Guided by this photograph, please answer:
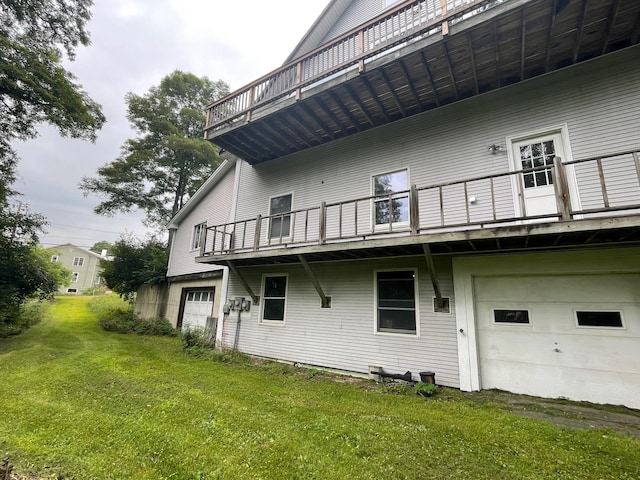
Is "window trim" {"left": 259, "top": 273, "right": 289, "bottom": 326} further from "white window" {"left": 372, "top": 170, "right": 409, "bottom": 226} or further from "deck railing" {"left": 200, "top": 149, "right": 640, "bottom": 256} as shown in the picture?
"white window" {"left": 372, "top": 170, "right": 409, "bottom": 226}

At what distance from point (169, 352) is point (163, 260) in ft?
26.3

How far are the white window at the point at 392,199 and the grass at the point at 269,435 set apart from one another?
3.86 meters

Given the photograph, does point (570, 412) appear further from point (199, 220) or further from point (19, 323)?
point (19, 323)

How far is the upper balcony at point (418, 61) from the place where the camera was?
4.65 m

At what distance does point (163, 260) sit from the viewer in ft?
50.3

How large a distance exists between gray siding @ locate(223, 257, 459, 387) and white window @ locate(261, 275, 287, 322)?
0.20 m

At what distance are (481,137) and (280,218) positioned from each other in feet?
18.9

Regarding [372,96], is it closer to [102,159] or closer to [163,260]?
[163,260]

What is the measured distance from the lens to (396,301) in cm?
636

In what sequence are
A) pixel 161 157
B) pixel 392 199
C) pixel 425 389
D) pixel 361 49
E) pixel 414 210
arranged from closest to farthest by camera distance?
1. pixel 425 389
2. pixel 414 210
3. pixel 361 49
4. pixel 392 199
5. pixel 161 157

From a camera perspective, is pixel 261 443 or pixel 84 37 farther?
pixel 84 37

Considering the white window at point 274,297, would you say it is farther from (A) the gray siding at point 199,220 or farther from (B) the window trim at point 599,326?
(B) the window trim at point 599,326

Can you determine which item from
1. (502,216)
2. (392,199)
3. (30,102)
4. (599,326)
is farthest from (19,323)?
(599,326)

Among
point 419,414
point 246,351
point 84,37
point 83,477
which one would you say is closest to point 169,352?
point 246,351
